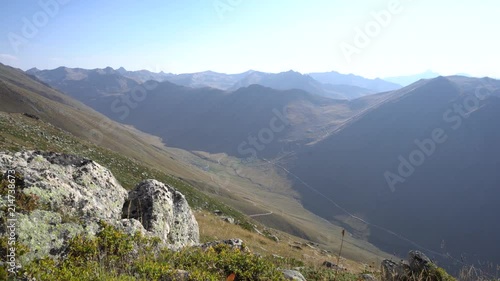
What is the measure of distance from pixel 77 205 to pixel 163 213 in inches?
154

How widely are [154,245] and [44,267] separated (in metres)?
3.08

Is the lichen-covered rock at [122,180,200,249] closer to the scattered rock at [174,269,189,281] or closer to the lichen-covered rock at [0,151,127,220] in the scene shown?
the lichen-covered rock at [0,151,127,220]

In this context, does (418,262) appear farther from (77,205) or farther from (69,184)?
(69,184)

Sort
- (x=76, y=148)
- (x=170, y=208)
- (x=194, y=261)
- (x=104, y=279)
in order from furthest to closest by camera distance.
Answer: (x=76, y=148), (x=170, y=208), (x=194, y=261), (x=104, y=279)

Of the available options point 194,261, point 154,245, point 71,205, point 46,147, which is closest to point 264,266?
point 194,261

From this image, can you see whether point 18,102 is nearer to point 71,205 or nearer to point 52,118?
point 52,118

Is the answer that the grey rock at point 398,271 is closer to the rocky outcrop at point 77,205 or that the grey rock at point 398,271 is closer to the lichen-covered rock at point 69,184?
the rocky outcrop at point 77,205

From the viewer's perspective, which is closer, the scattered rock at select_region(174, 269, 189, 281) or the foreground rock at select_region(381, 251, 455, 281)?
the scattered rock at select_region(174, 269, 189, 281)

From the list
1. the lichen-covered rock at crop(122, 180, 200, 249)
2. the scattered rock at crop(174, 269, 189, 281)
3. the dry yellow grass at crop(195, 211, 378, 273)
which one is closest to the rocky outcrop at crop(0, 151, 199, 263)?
the lichen-covered rock at crop(122, 180, 200, 249)

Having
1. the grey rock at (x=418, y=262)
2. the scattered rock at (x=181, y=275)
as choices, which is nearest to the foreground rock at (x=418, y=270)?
the grey rock at (x=418, y=262)

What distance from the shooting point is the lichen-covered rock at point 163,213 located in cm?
1294

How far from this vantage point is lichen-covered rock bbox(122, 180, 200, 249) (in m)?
12.9

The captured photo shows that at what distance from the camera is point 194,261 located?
26.1ft

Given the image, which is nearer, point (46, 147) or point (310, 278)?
point (310, 278)
